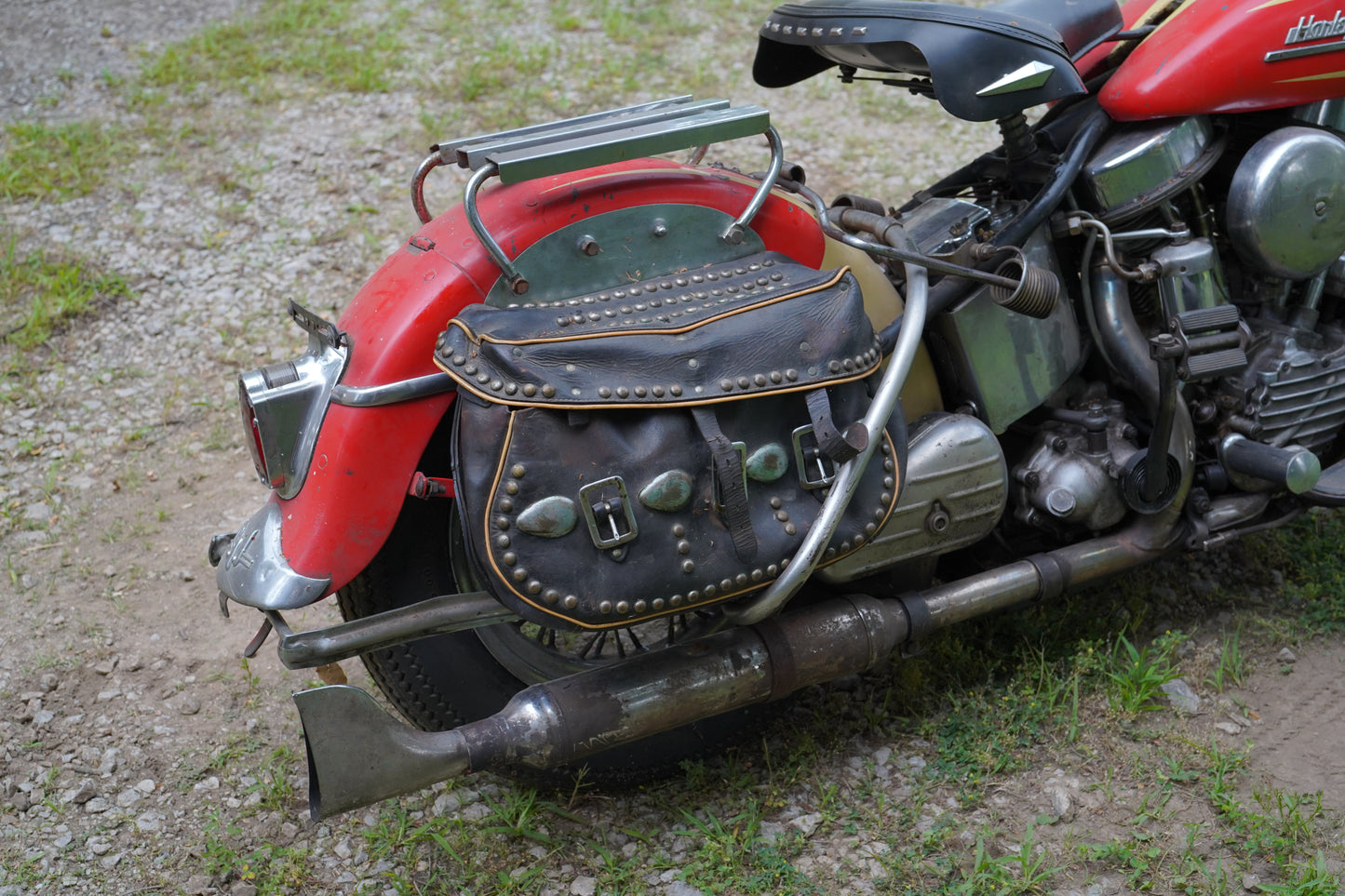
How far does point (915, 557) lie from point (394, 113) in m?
→ 3.99

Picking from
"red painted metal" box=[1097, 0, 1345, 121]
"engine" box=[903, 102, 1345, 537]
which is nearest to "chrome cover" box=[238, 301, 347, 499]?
"engine" box=[903, 102, 1345, 537]

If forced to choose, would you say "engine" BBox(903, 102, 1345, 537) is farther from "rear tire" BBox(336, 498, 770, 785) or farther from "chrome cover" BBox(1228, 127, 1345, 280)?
"rear tire" BBox(336, 498, 770, 785)

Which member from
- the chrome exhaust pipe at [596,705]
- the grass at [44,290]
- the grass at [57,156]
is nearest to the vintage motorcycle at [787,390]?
the chrome exhaust pipe at [596,705]

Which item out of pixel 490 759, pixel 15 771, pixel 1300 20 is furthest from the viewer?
pixel 15 771

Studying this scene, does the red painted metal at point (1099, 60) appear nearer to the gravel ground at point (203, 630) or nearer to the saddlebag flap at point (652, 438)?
the saddlebag flap at point (652, 438)

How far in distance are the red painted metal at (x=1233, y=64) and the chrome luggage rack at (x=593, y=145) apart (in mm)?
853

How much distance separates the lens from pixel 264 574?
1.96 m

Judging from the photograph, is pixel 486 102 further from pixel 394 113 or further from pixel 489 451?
pixel 489 451

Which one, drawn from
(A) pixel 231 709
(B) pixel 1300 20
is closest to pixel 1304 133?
(B) pixel 1300 20

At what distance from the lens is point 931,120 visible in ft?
17.9

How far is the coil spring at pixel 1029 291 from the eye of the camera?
2188 mm

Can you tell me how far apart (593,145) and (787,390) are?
55 cm

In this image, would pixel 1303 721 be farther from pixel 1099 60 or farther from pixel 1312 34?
pixel 1099 60

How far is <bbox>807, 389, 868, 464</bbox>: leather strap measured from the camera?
6.45ft
